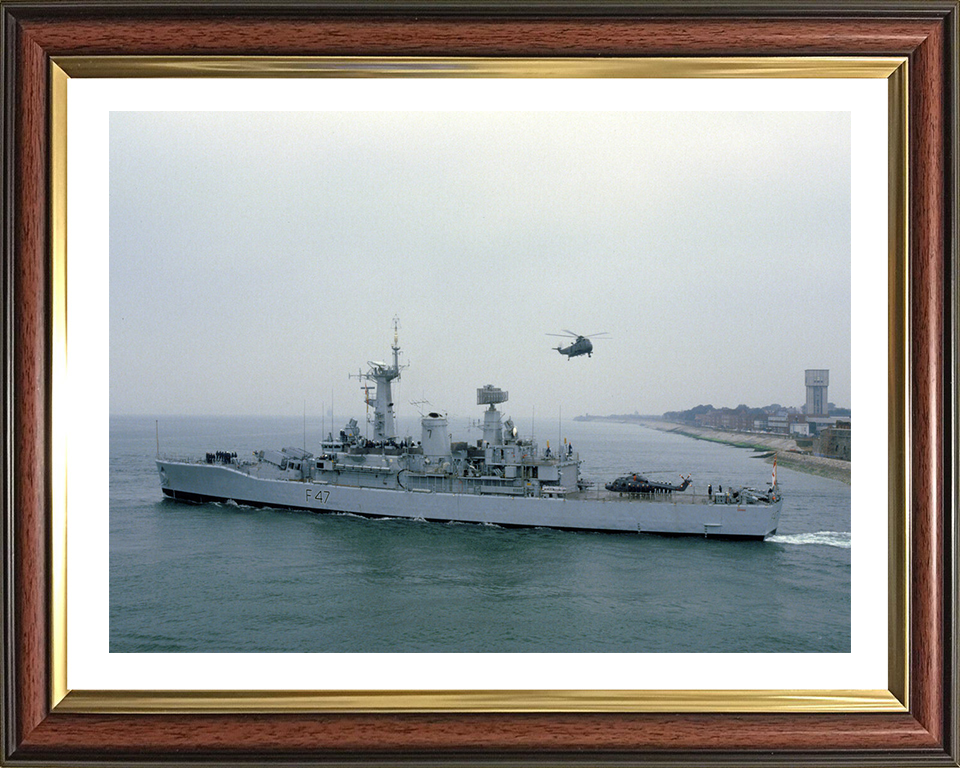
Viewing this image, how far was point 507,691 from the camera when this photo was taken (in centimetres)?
106

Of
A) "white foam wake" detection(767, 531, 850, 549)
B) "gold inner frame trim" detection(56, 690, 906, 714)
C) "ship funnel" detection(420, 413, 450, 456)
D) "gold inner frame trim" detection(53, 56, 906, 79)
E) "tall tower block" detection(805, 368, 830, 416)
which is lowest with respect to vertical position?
"white foam wake" detection(767, 531, 850, 549)

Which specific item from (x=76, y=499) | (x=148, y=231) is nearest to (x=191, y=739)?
(x=76, y=499)

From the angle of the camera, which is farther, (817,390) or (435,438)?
(435,438)

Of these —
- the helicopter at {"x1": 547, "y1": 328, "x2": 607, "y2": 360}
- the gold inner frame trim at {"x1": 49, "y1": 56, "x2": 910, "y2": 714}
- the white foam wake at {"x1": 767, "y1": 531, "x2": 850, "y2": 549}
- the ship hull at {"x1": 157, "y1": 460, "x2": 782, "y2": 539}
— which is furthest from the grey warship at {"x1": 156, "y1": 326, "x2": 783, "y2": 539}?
the gold inner frame trim at {"x1": 49, "y1": 56, "x2": 910, "y2": 714}

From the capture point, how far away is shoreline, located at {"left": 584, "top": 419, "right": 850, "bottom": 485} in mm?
2006

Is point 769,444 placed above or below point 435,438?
above

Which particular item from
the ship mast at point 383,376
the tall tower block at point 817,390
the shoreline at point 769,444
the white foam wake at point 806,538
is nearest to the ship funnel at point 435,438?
the ship mast at point 383,376

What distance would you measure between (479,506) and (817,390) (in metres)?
4.00

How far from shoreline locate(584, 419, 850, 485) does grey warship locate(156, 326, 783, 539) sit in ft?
3.71

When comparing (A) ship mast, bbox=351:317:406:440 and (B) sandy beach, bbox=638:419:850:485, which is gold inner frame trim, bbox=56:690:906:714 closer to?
(B) sandy beach, bbox=638:419:850:485

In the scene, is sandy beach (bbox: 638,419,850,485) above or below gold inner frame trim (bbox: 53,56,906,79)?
below

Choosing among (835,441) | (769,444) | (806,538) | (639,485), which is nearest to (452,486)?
(639,485)

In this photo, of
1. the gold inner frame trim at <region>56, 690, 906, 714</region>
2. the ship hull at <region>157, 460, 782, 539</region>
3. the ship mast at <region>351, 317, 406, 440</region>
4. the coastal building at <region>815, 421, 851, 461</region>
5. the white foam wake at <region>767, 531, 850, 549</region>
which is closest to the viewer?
the gold inner frame trim at <region>56, 690, 906, 714</region>

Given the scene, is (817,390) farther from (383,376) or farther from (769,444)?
(383,376)
